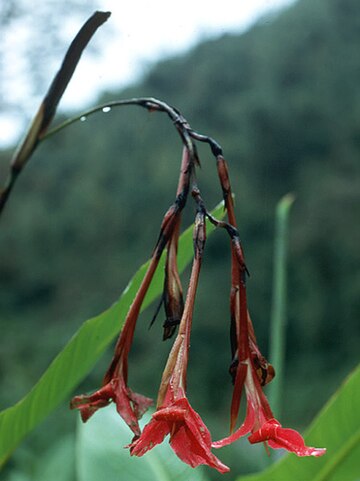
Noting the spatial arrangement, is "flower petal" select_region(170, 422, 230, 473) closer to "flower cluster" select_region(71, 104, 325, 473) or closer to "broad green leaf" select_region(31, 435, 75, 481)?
"flower cluster" select_region(71, 104, 325, 473)

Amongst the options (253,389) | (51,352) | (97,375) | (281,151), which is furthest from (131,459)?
(281,151)

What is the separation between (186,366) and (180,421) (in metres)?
0.04

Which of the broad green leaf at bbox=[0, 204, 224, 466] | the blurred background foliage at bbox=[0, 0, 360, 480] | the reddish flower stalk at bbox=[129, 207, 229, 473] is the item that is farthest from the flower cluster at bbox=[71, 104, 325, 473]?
the blurred background foliage at bbox=[0, 0, 360, 480]

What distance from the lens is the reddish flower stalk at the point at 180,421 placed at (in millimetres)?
408

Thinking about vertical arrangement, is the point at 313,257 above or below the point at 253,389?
below

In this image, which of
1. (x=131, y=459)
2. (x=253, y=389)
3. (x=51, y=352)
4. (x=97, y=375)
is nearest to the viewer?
(x=253, y=389)

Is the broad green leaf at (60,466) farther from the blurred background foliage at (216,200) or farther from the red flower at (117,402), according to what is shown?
the blurred background foliage at (216,200)

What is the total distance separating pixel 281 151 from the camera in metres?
6.03

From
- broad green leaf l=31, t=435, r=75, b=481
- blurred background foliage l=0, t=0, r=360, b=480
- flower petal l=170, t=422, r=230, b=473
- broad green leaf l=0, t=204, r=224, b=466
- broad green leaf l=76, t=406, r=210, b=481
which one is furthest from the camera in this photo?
blurred background foliage l=0, t=0, r=360, b=480

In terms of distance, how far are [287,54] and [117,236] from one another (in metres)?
2.16

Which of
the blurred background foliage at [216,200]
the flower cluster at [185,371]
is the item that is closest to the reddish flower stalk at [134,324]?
the flower cluster at [185,371]

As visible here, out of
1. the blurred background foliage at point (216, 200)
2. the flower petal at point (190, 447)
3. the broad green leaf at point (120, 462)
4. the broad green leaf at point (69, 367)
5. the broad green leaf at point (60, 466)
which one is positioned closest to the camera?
the flower petal at point (190, 447)

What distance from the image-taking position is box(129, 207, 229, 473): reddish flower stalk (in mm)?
408

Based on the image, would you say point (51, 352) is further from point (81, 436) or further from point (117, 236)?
point (81, 436)
